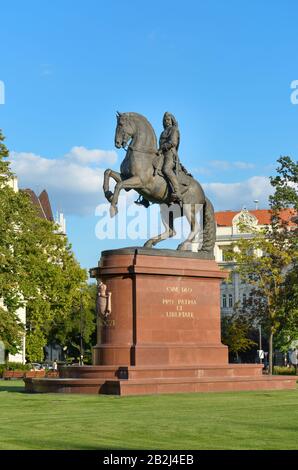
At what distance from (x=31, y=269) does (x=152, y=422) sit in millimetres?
37193

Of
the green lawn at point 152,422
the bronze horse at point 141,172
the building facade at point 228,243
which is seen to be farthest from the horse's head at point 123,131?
the building facade at point 228,243

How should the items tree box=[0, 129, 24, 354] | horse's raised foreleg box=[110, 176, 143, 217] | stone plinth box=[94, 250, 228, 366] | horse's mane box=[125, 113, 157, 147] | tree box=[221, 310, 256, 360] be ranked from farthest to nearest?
tree box=[221, 310, 256, 360], tree box=[0, 129, 24, 354], horse's mane box=[125, 113, 157, 147], horse's raised foreleg box=[110, 176, 143, 217], stone plinth box=[94, 250, 228, 366]

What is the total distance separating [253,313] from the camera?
59.3 meters

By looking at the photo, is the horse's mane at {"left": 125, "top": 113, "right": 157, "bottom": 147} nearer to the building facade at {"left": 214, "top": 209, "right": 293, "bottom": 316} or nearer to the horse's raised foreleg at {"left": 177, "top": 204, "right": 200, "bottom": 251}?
the horse's raised foreleg at {"left": 177, "top": 204, "right": 200, "bottom": 251}

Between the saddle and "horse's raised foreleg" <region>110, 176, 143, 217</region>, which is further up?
the saddle

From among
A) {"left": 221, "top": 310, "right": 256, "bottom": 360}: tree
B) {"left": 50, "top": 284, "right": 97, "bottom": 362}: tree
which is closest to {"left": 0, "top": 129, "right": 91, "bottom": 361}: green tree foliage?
{"left": 50, "top": 284, "right": 97, "bottom": 362}: tree

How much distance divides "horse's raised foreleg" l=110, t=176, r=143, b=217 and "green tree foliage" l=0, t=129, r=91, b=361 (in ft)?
62.7

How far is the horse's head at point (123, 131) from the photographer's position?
2811 cm

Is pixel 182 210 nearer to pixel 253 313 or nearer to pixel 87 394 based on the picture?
pixel 87 394

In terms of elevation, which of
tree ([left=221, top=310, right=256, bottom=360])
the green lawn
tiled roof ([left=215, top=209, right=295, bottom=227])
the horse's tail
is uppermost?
tiled roof ([left=215, top=209, right=295, bottom=227])

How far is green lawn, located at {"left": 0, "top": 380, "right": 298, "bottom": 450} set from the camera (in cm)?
1356

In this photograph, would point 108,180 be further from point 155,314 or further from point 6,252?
point 6,252

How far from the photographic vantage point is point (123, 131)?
28125 millimetres
